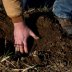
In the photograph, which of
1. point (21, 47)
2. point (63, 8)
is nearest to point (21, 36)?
point (21, 47)

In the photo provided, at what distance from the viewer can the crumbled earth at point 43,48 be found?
7.55ft

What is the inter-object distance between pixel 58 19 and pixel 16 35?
0.43 metres

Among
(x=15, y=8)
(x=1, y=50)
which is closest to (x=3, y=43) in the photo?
(x=1, y=50)

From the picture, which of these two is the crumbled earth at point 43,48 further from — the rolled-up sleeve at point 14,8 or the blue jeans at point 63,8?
the rolled-up sleeve at point 14,8

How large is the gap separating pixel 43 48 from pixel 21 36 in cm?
19

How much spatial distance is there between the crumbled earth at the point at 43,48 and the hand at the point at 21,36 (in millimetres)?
65

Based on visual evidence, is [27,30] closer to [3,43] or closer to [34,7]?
[3,43]

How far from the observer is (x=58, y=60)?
235cm

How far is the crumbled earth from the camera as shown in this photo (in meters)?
2.30

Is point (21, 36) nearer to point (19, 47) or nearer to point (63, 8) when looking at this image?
point (19, 47)

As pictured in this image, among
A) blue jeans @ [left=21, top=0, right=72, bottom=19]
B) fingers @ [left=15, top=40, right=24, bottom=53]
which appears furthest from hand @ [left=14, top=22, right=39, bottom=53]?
blue jeans @ [left=21, top=0, right=72, bottom=19]

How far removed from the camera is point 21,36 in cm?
243

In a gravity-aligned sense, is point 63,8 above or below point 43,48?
above

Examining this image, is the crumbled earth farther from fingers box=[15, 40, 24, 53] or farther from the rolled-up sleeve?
the rolled-up sleeve
